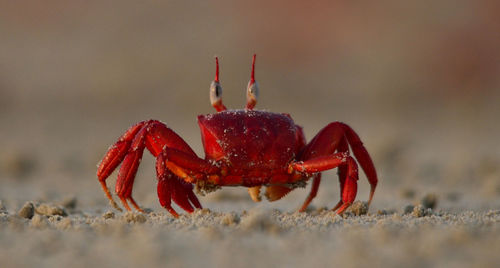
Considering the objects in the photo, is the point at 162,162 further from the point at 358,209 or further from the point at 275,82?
the point at 275,82

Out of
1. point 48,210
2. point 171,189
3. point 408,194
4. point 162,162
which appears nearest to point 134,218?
point 162,162

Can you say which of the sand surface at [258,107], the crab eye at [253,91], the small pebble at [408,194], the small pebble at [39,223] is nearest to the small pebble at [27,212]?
the sand surface at [258,107]

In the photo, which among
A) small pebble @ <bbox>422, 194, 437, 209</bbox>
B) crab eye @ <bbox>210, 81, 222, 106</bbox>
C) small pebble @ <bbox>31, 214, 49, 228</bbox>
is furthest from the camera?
small pebble @ <bbox>422, 194, 437, 209</bbox>

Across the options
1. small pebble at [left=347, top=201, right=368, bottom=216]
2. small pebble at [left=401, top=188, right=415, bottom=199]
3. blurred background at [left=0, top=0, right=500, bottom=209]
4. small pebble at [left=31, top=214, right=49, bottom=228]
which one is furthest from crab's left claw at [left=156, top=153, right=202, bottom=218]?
small pebble at [left=401, top=188, right=415, bottom=199]

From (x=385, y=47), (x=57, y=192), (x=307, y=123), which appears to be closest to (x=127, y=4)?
(x=385, y=47)

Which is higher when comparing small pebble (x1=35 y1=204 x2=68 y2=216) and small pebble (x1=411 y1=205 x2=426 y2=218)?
small pebble (x1=35 y1=204 x2=68 y2=216)

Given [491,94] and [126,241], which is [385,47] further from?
[126,241]

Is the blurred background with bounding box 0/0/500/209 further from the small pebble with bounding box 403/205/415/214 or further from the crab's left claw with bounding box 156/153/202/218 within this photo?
the crab's left claw with bounding box 156/153/202/218

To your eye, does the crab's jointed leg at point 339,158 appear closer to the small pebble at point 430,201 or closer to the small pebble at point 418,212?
the small pebble at point 418,212
